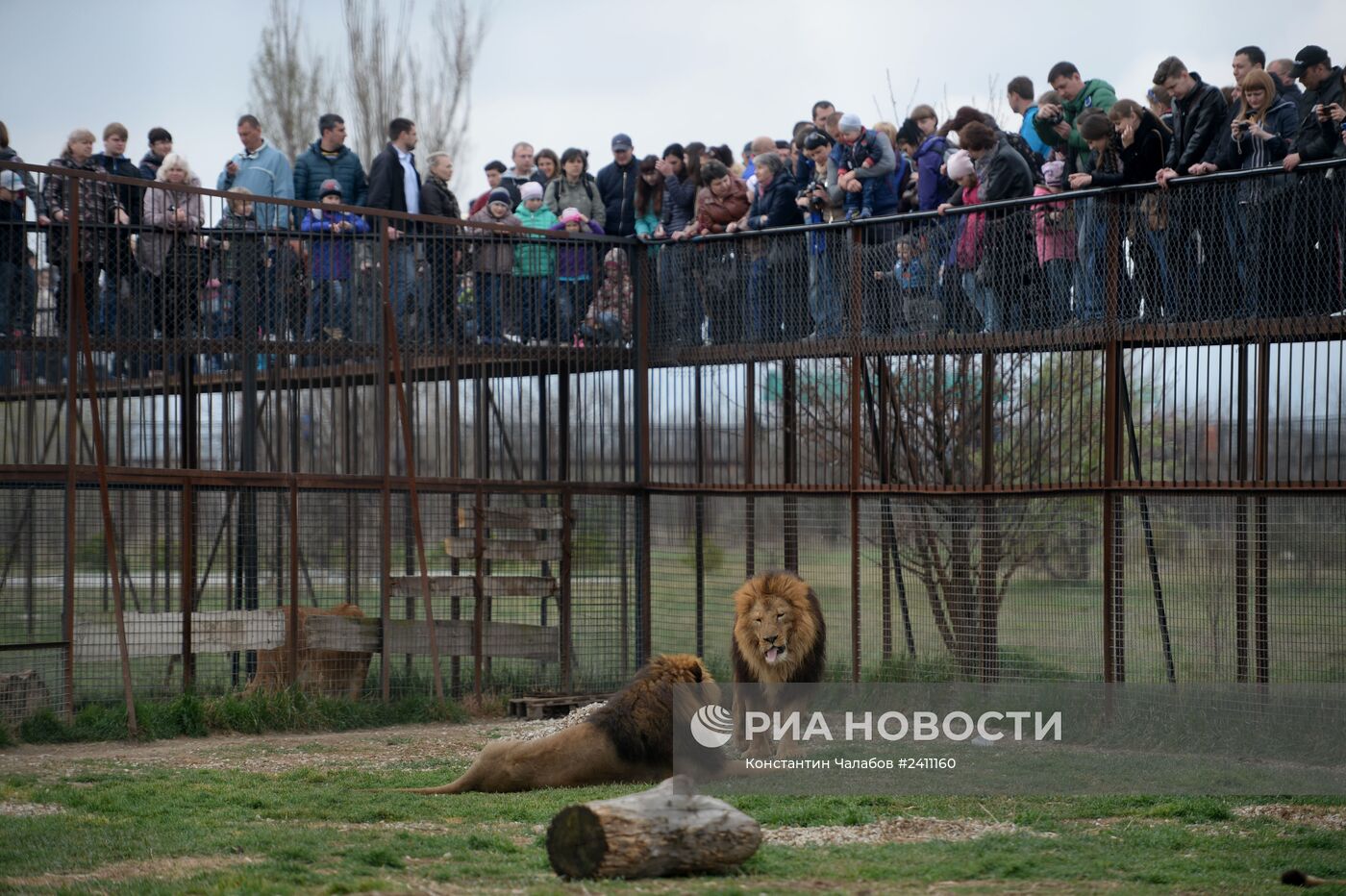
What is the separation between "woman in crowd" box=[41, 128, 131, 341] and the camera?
39.4 ft

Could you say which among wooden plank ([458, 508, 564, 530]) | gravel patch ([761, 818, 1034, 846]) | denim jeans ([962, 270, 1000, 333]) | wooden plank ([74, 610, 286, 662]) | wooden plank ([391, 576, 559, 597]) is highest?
denim jeans ([962, 270, 1000, 333])

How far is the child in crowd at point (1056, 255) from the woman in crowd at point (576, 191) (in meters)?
4.88

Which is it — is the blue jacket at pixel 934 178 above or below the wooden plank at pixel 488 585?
above

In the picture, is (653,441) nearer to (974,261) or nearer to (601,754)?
(974,261)

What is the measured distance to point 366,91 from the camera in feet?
105

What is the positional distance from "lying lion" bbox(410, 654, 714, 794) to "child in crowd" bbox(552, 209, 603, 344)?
5.34m

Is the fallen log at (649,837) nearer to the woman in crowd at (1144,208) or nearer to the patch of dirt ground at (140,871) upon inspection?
the patch of dirt ground at (140,871)

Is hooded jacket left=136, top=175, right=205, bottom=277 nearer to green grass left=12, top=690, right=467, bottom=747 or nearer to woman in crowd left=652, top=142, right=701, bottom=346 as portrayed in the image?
green grass left=12, top=690, right=467, bottom=747

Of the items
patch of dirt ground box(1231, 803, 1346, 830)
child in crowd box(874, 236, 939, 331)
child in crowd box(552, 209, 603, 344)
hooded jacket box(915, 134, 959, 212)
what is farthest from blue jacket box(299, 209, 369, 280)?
patch of dirt ground box(1231, 803, 1346, 830)

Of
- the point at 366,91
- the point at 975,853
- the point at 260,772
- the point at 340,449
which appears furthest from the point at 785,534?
the point at 366,91

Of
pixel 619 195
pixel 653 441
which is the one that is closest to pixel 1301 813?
pixel 653 441

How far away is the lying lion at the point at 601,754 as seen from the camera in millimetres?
9414

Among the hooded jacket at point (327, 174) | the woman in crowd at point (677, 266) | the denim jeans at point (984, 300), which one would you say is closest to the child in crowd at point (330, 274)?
the hooded jacket at point (327, 174)

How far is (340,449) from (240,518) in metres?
0.96
